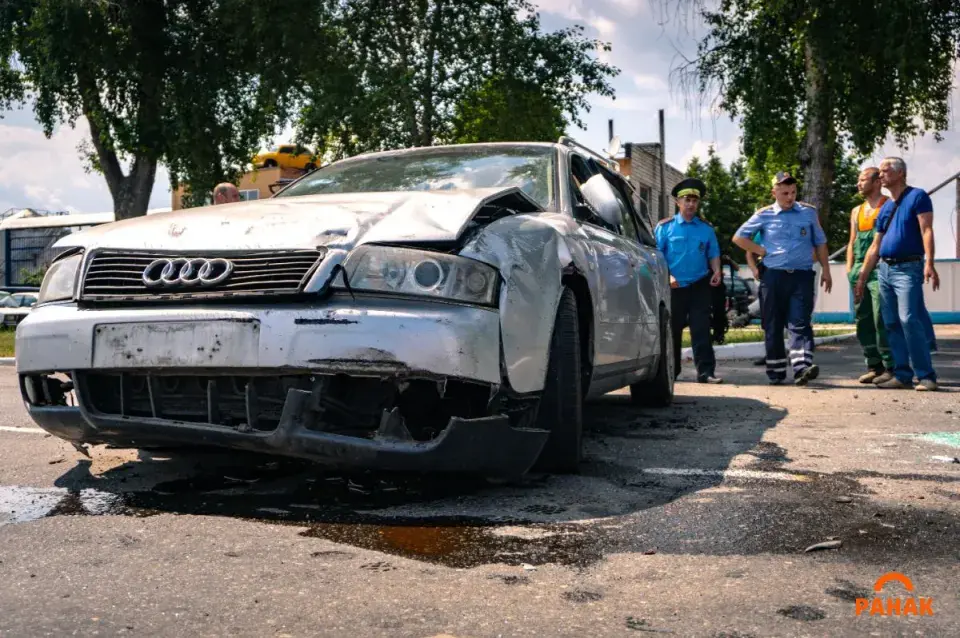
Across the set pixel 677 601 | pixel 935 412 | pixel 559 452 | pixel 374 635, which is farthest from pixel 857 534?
pixel 935 412

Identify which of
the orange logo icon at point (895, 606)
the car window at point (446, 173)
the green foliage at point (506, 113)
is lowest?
the orange logo icon at point (895, 606)

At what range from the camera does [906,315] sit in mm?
8406

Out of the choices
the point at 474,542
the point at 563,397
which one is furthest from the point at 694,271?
the point at 474,542

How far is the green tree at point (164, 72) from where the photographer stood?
20.5 metres

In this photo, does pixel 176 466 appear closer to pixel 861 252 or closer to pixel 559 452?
pixel 559 452

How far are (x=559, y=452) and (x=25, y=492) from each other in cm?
204

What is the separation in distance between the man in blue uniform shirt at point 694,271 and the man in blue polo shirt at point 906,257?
1.51 metres

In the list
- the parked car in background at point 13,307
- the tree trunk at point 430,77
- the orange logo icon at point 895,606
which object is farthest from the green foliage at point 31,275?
A: the orange logo icon at point 895,606

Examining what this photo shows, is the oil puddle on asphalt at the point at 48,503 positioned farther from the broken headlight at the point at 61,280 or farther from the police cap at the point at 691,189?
the police cap at the point at 691,189

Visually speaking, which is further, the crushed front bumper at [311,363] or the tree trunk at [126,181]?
the tree trunk at [126,181]

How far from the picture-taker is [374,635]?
7.99 feet

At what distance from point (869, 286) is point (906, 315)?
2.59ft

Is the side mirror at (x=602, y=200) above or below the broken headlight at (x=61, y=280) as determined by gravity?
above

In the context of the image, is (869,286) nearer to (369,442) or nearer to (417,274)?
(417,274)
